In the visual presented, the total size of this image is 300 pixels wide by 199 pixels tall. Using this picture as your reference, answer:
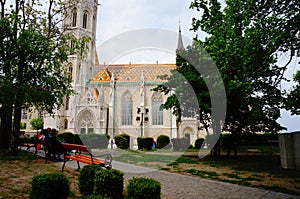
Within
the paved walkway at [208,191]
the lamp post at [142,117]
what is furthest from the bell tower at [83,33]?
the paved walkway at [208,191]

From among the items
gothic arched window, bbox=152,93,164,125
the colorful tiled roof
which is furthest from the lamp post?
the colorful tiled roof

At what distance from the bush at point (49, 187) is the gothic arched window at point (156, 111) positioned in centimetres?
3899

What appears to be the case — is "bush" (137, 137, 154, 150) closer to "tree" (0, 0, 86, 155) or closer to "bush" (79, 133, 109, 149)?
"bush" (79, 133, 109, 149)

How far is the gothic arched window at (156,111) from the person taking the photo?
43.3m

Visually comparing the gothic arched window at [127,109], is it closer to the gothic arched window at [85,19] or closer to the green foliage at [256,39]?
the gothic arched window at [85,19]

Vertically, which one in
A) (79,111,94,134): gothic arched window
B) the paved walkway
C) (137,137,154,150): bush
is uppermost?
(79,111,94,134): gothic arched window

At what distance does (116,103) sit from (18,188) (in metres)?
38.5

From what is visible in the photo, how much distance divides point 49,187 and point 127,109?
131ft

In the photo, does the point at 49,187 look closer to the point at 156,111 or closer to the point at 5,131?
the point at 5,131

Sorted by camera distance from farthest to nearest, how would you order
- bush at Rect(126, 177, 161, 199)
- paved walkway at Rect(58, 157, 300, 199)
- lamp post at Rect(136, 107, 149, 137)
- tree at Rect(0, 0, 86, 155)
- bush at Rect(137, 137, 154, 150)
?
lamp post at Rect(136, 107, 149, 137), bush at Rect(137, 137, 154, 150), tree at Rect(0, 0, 86, 155), paved walkway at Rect(58, 157, 300, 199), bush at Rect(126, 177, 161, 199)

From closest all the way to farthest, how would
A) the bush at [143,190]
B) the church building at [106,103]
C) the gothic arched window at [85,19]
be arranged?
the bush at [143,190] < the church building at [106,103] < the gothic arched window at [85,19]

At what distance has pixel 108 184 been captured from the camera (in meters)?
4.47

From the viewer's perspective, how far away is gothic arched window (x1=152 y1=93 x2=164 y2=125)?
142ft

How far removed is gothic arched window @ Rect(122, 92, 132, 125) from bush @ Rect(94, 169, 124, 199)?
38880mm
